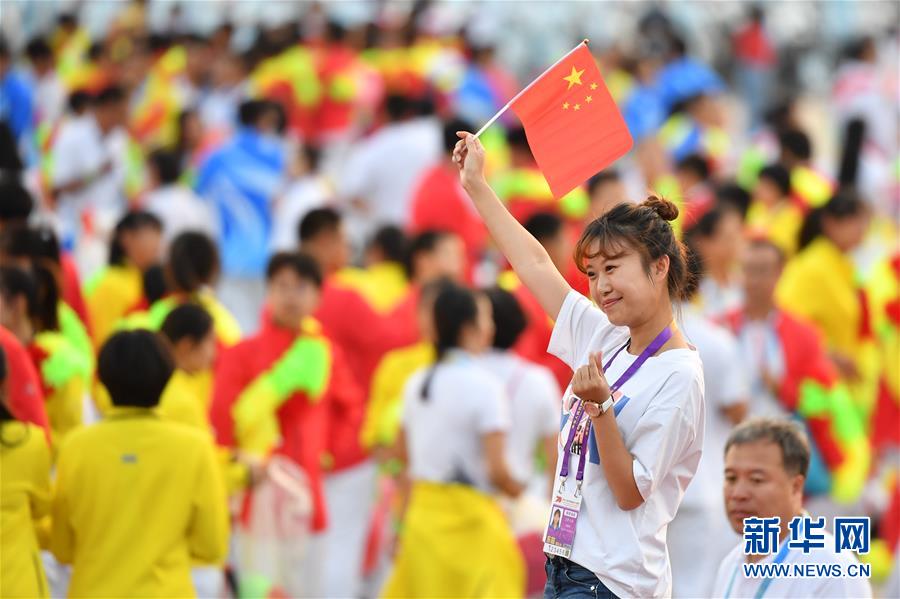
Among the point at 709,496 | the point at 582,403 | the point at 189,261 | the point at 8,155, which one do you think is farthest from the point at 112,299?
the point at 582,403

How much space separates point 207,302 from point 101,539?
9.29 feet

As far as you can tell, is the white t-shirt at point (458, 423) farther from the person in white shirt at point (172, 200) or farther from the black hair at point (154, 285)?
the person in white shirt at point (172, 200)

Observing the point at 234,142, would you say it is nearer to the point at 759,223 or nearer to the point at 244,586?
the point at 759,223

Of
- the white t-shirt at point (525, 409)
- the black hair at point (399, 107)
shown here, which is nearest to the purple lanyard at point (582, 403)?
the white t-shirt at point (525, 409)

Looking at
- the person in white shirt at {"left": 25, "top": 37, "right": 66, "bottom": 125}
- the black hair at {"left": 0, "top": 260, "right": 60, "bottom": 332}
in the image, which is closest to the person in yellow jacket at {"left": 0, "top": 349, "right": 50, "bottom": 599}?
the black hair at {"left": 0, "top": 260, "right": 60, "bottom": 332}

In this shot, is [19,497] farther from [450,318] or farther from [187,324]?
[450,318]

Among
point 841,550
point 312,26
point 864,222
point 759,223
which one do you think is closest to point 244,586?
point 841,550

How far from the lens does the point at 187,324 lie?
→ 6.73 metres

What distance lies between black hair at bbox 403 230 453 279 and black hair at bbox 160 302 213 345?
268 cm

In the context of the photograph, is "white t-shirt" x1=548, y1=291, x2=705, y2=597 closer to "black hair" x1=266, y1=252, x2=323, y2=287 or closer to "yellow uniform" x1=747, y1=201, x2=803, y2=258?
"black hair" x1=266, y1=252, x2=323, y2=287

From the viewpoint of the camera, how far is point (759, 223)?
37.3ft

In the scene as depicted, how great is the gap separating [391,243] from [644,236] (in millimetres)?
5772

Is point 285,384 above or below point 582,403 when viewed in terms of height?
above

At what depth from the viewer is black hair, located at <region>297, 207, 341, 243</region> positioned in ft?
31.7
